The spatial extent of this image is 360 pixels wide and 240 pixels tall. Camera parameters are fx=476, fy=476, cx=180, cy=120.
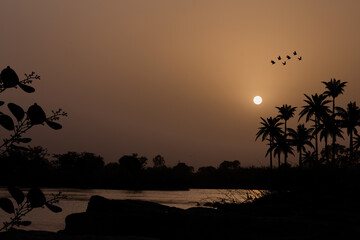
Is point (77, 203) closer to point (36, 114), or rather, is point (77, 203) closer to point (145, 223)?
point (145, 223)

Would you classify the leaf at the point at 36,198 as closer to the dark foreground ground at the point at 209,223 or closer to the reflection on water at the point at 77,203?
the reflection on water at the point at 77,203

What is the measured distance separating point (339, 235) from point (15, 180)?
4507 millimetres

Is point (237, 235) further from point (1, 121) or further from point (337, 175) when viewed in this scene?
point (337, 175)

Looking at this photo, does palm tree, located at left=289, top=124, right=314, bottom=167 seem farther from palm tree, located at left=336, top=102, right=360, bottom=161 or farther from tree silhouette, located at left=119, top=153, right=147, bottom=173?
tree silhouette, located at left=119, top=153, right=147, bottom=173

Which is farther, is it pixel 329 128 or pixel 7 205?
pixel 329 128

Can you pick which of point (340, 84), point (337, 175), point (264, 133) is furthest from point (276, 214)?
point (264, 133)

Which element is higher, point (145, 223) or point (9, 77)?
point (9, 77)

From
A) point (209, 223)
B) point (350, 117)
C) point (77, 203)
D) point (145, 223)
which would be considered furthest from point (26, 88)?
point (350, 117)

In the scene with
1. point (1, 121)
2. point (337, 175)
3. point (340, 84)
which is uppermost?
point (340, 84)

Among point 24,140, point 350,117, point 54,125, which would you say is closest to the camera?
point 54,125

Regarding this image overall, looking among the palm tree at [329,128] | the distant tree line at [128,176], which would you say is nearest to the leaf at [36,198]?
the palm tree at [329,128]

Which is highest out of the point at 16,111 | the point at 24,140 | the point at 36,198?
the point at 16,111

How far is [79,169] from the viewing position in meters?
156

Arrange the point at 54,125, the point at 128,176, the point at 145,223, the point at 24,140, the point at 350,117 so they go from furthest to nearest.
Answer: the point at 128,176 < the point at 350,117 < the point at 145,223 < the point at 24,140 < the point at 54,125
